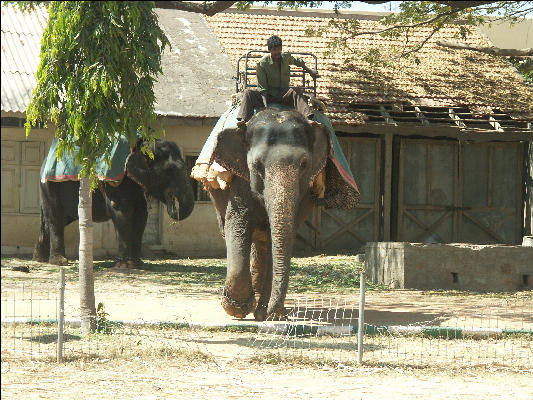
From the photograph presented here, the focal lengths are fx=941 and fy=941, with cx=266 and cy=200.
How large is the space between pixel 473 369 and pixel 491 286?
7021 mm

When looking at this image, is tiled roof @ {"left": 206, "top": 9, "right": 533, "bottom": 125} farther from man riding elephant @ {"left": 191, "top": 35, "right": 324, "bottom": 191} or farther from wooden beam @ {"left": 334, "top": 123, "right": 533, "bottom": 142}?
man riding elephant @ {"left": 191, "top": 35, "right": 324, "bottom": 191}

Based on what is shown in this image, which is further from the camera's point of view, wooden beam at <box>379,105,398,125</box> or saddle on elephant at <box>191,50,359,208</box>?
wooden beam at <box>379,105,398,125</box>

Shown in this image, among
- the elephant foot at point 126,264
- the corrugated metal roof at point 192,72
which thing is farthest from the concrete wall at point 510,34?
the elephant foot at point 126,264

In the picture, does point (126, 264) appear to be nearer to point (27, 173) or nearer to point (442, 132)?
point (27, 173)

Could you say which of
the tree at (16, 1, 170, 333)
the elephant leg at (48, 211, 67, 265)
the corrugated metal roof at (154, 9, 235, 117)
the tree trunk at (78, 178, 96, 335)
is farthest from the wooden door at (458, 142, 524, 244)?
the tree at (16, 1, 170, 333)

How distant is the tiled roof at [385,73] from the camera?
20859mm

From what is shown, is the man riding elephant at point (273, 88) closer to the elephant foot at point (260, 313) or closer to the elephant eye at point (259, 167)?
the elephant eye at point (259, 167)

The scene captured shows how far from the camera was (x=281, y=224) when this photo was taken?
9.30m

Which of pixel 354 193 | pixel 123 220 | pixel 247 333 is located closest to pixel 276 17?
pixel 123 220

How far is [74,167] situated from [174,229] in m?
3.91

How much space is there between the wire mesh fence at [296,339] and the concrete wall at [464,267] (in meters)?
3.20

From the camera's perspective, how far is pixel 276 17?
2467 centimetres

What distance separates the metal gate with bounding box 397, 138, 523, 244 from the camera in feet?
71.8

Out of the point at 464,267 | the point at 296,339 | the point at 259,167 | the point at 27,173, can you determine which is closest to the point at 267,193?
the point at 259,167
